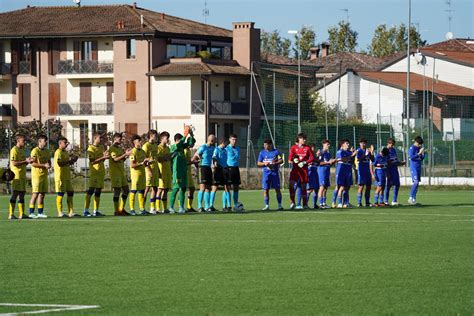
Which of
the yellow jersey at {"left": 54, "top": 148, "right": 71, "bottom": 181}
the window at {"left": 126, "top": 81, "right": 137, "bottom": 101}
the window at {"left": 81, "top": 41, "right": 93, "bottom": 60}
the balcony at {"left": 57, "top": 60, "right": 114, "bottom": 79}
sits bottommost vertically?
the yellow jersey at {"left": 54, "top": 148, "right": 71, "bottom": 181}

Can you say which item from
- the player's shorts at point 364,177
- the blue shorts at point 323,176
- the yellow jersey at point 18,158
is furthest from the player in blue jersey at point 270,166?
the yellow jersey at point 18,158

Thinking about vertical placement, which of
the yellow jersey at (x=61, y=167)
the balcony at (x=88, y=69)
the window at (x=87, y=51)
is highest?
the window at (x=87, y=51)

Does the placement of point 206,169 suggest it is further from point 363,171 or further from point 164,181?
point 363,171

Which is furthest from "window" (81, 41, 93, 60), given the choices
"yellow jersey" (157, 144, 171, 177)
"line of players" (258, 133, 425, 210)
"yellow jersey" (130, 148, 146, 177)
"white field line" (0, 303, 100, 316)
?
"white field line" (0, 303, 100, 316)

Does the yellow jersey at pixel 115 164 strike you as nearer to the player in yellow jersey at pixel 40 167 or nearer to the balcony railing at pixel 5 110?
the player in yellow jersey at pixel 40 167

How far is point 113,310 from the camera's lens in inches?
428

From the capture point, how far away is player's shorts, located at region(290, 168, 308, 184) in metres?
29.0

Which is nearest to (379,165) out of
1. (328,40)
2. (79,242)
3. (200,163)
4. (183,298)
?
(200,163)

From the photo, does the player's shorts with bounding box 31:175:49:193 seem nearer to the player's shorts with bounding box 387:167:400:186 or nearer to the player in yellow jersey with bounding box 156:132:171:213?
the player in yellow jersey with bounding box 156:132:171:213

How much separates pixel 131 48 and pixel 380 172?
1729 inches

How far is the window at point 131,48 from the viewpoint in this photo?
238 feet

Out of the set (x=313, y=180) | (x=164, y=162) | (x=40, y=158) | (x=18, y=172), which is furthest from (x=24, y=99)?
(x=40, y=158)

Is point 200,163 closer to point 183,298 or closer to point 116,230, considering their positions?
point 116,230

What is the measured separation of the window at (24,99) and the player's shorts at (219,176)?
48.8 m
